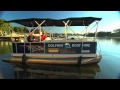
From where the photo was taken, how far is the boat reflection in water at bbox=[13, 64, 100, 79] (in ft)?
30.3

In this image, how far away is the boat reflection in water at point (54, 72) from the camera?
9234 mm

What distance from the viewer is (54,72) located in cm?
996

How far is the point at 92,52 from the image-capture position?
35.7 feet

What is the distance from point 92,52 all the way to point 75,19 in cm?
231
